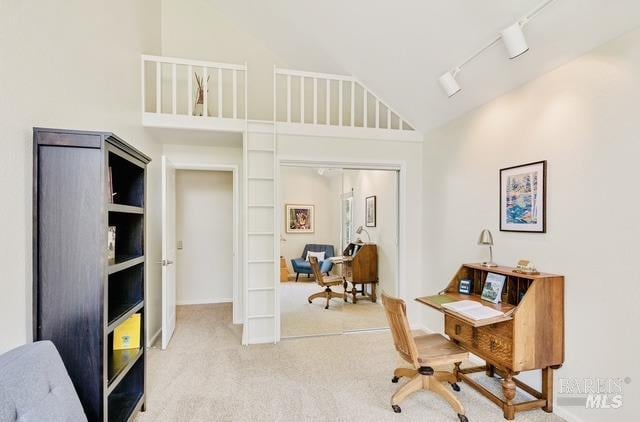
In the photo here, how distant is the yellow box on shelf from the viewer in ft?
7.55

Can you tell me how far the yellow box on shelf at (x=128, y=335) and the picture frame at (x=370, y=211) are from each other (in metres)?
3.60

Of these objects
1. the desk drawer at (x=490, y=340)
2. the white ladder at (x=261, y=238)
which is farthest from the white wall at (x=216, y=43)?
the desk drawer at (x=490, y=340)

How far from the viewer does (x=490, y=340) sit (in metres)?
2.39

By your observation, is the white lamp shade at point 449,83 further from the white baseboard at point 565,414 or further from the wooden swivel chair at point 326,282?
the wooden swivel chair at point 326,282

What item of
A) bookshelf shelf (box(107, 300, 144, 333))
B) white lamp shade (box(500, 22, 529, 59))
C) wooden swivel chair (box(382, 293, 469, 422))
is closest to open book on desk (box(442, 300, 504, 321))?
wooden swivel chair (box(382, 293, 469, 422))

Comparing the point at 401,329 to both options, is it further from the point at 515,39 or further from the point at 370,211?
the point at 370,211

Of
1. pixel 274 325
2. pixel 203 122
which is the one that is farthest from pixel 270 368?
pixel 203 122

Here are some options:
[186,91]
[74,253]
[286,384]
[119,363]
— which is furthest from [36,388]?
[186,91]

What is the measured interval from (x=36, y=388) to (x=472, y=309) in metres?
2.43

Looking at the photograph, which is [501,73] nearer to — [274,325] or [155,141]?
[274,325]

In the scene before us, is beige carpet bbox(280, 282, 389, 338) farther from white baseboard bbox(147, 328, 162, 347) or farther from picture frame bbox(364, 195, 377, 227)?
white baseboard bbox(147, 328, 162, 347)

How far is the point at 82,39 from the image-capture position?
2.18m

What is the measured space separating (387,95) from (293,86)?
163 centimetres

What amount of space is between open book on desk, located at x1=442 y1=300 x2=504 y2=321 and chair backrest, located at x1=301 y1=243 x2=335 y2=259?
409cm
